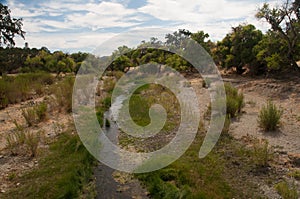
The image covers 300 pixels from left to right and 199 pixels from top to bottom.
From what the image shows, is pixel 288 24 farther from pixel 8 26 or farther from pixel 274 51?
pixel 8 26

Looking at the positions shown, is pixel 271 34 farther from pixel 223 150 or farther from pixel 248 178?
pixel 248 178

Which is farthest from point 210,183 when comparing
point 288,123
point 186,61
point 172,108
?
point 186,61

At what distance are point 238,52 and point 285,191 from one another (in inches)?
720

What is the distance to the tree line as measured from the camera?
53.7 ft

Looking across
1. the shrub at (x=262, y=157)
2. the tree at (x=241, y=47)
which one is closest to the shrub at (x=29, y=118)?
the shrub at (x=262, y=157)

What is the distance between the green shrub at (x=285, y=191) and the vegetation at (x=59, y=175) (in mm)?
3820

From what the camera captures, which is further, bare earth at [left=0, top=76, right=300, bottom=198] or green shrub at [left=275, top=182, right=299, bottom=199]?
bare earth at [left=0, top=76, right=300, bottom=198]

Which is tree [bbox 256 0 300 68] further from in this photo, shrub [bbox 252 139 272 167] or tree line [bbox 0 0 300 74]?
shrub [bbox 252 139 272 167]

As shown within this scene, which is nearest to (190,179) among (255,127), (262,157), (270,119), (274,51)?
(262,157)

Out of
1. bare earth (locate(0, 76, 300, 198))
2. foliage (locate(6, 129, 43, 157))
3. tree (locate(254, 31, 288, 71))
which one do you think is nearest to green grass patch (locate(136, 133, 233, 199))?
bare earth (locate(0, 76, 300, 198))

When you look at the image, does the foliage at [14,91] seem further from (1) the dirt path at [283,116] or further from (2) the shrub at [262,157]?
(2) the shrub at [262,157]

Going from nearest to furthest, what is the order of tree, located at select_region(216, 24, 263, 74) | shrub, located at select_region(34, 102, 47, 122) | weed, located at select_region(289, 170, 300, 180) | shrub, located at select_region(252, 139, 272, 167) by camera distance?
weed, located at select_region(289, 170, 300, 180)
shrub, located at select_region(252, 139, 272, 167)
shrub, located at select_region(34, 102, 47, 122)
tree, located at select_region(216, 24, 263, 74)

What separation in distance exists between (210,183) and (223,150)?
1.92m

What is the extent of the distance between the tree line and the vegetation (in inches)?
526
